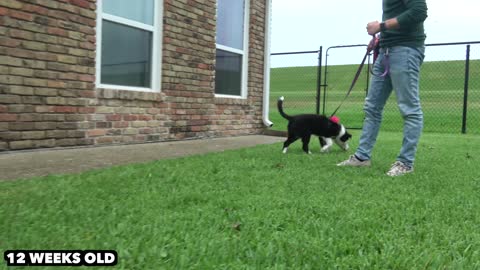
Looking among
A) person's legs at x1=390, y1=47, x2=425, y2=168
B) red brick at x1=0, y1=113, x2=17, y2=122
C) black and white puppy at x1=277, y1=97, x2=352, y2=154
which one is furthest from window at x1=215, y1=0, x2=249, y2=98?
person's legs at x1=390, y1=47, x2=425, y2=168

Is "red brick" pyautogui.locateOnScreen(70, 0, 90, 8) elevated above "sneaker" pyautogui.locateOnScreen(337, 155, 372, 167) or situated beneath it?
elevated above

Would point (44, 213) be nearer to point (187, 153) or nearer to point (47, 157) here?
point (47, 157)

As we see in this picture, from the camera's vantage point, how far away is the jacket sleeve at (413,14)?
4.01m

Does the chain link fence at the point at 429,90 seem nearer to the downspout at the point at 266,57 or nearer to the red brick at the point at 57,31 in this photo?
the downspout at the point at 266,57

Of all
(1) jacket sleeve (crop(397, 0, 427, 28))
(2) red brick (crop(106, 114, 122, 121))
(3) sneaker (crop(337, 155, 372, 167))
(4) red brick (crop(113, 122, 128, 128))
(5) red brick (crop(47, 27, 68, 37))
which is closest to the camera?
(1) jacket sleeve (crop(397, 0, 427, 28))

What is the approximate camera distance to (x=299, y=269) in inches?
70.7

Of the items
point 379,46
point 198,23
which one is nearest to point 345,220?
point 379,46

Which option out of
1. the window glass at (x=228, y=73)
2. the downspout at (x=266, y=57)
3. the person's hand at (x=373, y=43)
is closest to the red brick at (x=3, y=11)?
the person's hand at (x=373, y=43)

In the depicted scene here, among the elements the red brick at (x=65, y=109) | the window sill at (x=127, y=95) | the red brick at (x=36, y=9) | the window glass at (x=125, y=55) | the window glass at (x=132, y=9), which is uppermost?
the window glass at (x=132, y=9)

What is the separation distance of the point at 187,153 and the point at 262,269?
368 centimetres

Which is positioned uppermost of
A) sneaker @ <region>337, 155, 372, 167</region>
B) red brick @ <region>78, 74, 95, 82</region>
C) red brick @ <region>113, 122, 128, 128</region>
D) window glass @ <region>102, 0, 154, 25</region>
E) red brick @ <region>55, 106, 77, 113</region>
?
window glass @ <region>102, 0, 154, 25</region>

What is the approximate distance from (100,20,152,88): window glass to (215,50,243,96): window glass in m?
1.75

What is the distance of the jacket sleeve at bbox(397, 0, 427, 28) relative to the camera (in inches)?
158

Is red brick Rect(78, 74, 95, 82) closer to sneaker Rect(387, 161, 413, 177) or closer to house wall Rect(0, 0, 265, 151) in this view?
house wall Rect(0, 0, 265, 151)
